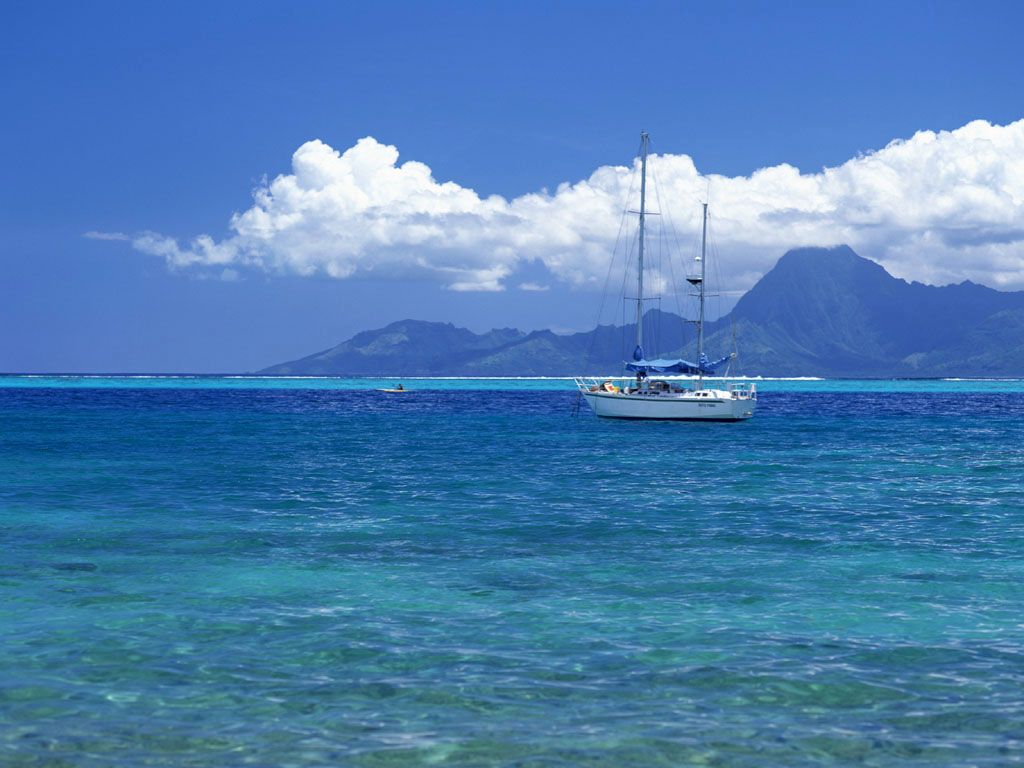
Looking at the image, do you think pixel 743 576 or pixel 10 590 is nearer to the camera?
pixel 10 590

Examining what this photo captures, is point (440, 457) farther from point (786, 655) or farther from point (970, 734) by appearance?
point (970, 734)

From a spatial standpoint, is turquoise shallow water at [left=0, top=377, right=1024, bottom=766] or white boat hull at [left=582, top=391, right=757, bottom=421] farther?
white boat hull at [left=582, top=391, right=757, bottom=421]

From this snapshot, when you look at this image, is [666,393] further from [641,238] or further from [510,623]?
[510,623]

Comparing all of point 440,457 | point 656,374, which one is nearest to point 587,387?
point 656,374

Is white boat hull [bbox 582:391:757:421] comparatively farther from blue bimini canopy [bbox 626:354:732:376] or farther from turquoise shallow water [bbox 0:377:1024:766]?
turquoise shallow water [bbox 0:377:1024:766]

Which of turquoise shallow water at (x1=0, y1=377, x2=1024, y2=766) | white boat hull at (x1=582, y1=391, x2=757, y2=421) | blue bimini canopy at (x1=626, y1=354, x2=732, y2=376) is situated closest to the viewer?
turquoise shallow water at (x1=0, y1=377, x2=1024, y2=766)

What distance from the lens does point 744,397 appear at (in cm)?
7875

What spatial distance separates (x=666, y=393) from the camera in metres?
78.8

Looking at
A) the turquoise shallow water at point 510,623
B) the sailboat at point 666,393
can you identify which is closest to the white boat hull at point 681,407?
the sailboat at point 666,393

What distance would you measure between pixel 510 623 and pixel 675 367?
234ft

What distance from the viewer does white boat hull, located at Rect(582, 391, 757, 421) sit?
7669 centimetres

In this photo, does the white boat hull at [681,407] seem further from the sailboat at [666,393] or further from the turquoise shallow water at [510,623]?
the turquoise shallow water at [510,623]

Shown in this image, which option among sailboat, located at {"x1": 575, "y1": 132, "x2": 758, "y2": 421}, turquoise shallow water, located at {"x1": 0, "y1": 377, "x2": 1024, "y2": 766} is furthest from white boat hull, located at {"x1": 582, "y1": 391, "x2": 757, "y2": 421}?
turquoise shallow water, located at {"x1": 0, "y1": 377, "x2": 1024, "y2": 766}

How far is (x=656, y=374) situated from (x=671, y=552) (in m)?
64.3
